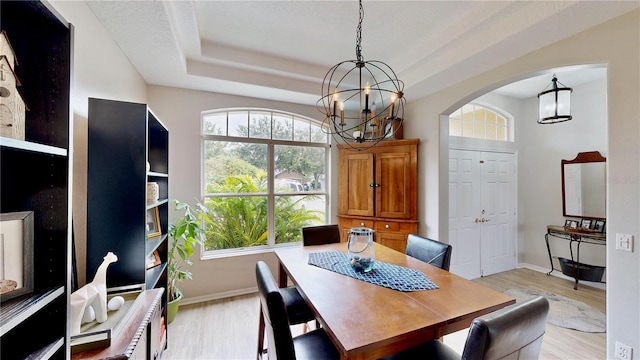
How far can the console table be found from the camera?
335 centimetres

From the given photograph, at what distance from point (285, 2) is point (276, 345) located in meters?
2.38

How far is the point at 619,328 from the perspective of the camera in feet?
5.72

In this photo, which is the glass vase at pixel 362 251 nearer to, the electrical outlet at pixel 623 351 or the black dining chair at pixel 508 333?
the black dining chair at pixel 508 333

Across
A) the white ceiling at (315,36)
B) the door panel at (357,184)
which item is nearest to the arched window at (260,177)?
the door panel at (357,184)

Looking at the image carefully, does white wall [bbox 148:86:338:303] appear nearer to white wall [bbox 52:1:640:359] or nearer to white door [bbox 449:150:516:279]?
white wall [bbox 52:1:640:359]

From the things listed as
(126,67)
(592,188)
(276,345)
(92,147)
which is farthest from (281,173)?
(592,188)

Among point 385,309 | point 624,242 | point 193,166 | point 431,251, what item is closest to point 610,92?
point 624,242

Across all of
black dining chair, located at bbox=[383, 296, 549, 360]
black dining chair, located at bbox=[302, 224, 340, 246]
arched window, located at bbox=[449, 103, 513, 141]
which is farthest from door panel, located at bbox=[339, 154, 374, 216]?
black dining chair, located at bbox=[383, 296, 549, 360]

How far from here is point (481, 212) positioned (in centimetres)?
393

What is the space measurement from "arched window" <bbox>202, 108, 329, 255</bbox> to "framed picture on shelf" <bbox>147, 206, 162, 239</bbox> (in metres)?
0.96

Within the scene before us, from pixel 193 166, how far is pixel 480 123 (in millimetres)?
4342

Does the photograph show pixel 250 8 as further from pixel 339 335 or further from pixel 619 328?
pixel 619 328

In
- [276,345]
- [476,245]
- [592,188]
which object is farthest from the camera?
[476,245]

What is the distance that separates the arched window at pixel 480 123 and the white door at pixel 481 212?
310mm
